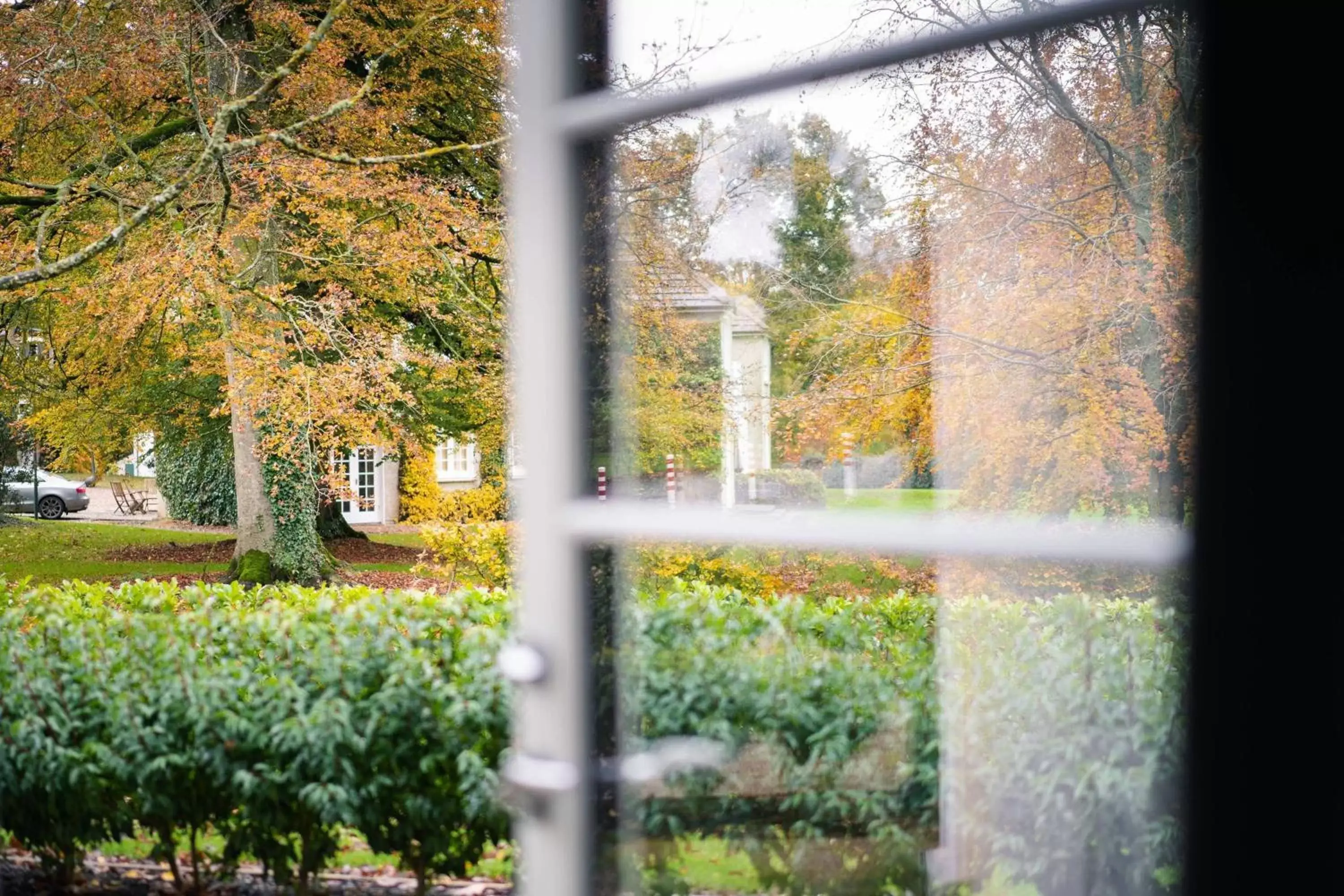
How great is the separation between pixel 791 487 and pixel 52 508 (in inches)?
433

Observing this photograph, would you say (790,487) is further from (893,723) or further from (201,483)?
(201,483)

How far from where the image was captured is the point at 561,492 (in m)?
0.82

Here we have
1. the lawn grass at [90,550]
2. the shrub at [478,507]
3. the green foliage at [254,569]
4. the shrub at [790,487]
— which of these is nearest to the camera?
the shrub at [790,487]

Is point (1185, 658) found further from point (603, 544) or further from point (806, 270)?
point (806, 270)

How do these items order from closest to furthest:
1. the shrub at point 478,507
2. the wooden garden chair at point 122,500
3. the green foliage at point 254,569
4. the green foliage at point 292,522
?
the green foliage at point 254,569, the green foliage at point 292,522, the shrub at point 478,507, the wooden garden chair at point 122,500

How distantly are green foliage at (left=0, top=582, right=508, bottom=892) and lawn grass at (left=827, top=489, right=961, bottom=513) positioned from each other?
132cm

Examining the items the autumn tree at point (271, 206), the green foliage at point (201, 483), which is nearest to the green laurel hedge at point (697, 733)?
the autumn tree at point (271, 206)

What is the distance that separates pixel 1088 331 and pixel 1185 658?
0.42 meters

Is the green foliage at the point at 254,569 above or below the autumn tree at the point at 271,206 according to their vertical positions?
below

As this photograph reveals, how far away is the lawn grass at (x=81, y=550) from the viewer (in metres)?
7.59

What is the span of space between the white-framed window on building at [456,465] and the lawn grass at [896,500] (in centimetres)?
947

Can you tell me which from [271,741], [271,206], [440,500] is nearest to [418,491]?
[440,500]

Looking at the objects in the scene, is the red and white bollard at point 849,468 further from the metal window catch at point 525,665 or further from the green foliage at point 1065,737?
the metal window catch at point 525,665

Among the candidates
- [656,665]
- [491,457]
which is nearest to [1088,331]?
[656,665]
